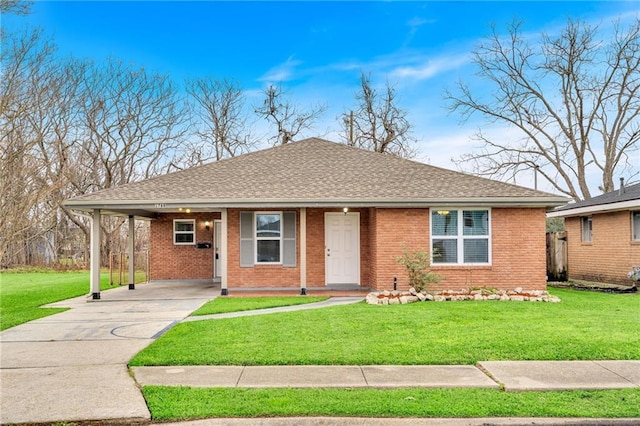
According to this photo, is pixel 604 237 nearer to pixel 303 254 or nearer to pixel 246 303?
pixel 303 254

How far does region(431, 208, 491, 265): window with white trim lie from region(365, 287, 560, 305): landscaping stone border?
1.11 metres

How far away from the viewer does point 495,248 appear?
530 inches

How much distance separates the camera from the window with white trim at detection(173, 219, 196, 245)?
696 inches

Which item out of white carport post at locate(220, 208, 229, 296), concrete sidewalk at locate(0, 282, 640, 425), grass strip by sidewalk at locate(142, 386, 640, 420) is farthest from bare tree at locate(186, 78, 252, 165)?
grass strip by sidewalk at locate(142, 386, 640, 420)

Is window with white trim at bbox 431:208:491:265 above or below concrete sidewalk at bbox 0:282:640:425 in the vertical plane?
above

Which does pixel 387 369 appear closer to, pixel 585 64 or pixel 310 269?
pixel 310 269

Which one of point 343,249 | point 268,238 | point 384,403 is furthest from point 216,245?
point 384,403

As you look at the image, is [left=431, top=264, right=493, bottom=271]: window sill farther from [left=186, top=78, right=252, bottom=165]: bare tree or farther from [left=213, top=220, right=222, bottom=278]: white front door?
[left=186, top=78, right=252, bottom=165]: bare tree

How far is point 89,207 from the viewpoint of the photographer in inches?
518

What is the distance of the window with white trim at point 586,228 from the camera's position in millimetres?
18578

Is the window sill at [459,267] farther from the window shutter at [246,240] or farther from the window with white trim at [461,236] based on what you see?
the window shutter at [246,240]

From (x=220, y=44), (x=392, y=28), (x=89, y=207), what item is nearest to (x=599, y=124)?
(x=392, y=28)

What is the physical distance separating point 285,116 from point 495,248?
22.5 meters

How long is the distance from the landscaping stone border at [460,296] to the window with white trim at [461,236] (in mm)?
1109
